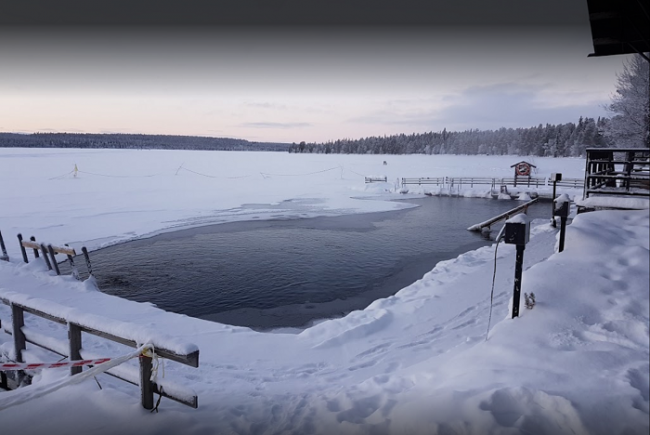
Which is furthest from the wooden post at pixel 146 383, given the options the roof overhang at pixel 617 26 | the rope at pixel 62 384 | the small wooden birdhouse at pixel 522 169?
the small wooden birdhouse at pixel 522 169

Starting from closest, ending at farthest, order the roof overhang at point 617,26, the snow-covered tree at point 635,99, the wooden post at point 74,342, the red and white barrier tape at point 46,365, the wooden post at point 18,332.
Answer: the snow-covered tree at point 635,99 < the roof overhang at point 617,26 < the red and white barrier tape at point 46,365 < the wooden post at point 74,342 < the wooden post at point 18,332

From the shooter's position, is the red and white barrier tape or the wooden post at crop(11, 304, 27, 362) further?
the wooden post at crop(11, 304, 27, 362)

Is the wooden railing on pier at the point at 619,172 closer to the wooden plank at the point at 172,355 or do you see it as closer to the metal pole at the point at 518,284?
the metal pole at the point at 518,284

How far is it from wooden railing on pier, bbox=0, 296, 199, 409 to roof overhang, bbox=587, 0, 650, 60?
11.0 ft

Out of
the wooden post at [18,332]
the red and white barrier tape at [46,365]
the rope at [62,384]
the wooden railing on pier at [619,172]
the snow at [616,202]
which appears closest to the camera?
the snow at [616,202]

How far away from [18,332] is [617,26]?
6.12 m

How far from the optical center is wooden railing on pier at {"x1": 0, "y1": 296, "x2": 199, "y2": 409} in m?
3.29

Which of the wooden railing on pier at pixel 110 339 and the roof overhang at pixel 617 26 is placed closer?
the roof overhang at pixel 617 26

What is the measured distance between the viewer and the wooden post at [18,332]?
14.8 feet

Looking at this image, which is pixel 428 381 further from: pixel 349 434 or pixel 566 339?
pixel 566 339

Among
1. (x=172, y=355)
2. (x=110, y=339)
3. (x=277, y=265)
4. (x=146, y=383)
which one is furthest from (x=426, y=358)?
(x=277, y=265)

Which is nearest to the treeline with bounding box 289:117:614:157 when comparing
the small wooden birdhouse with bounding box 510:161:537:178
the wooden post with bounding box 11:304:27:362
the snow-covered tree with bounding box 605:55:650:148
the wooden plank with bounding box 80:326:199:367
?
the snow-covered tree with bounding box 605:55:650:148

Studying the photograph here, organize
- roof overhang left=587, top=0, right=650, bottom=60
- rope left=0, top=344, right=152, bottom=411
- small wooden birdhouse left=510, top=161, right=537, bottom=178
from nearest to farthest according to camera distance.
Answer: roof overhang left=587, top=0, right=650, bottom=60, rope left=0, top=344, right=152, bottom=411, small wooden birdhouse left=510, top=161, right=537, bottom=178

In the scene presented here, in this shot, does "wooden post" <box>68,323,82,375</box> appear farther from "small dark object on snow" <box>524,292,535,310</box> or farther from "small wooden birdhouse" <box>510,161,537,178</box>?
"small wooden birdhouse" <box>510,161,537,178</box>
